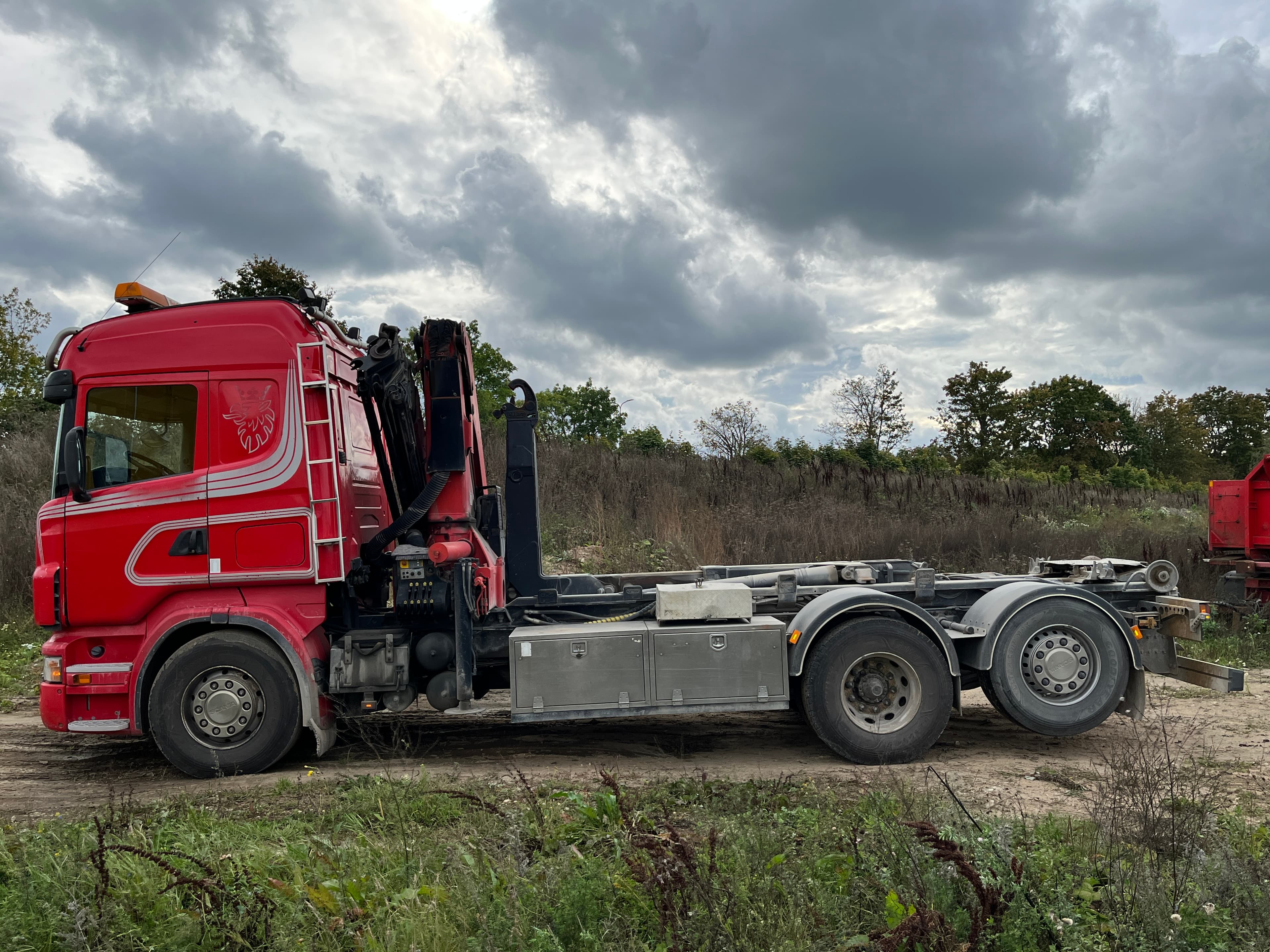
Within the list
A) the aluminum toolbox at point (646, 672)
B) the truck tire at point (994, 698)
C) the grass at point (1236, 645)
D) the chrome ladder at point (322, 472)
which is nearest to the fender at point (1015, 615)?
the truck tire at point (994, 698)

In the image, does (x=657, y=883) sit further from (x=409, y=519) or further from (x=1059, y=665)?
(x=1059, y=665)

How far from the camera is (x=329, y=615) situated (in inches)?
260

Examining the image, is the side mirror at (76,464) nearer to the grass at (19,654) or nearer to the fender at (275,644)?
the fender at (275,644)

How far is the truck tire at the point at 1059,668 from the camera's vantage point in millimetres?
6492

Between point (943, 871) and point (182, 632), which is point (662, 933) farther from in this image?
point (182, 632)

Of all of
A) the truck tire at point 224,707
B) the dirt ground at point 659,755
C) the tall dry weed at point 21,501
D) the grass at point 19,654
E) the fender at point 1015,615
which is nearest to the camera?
the dirt ground at point 659,755

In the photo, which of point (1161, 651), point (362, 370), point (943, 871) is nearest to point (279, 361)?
point (362, 370)

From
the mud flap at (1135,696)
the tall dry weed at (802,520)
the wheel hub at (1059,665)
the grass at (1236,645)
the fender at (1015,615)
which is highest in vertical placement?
the tall dry weed at (802,520)

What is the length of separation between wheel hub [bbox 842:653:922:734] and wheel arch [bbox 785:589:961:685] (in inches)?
11.6

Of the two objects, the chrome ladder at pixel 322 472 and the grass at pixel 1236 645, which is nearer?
the chrome ladder at pixel 322 472

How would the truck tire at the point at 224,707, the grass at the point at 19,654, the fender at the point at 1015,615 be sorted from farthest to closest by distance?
the grass at the point at 19,654 → the fender at the point at 1015,615 → the truck tire at the point at 224,707

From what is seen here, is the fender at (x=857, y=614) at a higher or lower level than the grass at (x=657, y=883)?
higher

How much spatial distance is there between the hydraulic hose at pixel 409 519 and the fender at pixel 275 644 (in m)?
0.85

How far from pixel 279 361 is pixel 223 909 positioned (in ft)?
12.9
